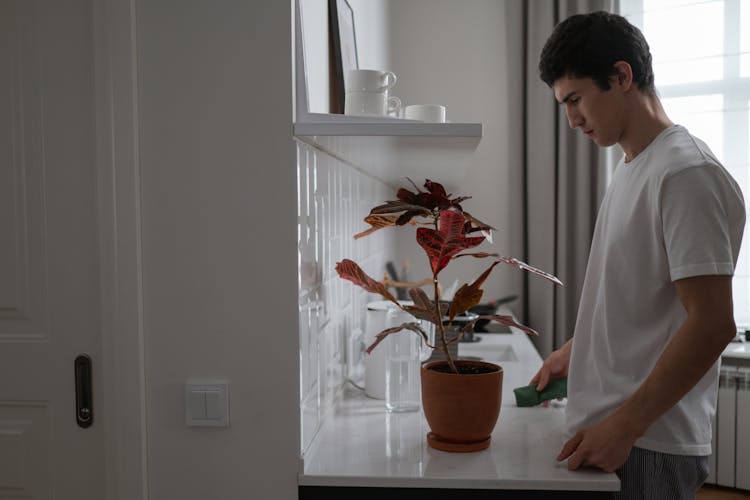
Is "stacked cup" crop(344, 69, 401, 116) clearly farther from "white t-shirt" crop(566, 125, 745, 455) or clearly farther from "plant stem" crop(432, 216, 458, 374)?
"white t-shirt" crop(566, 125, 745, 455)

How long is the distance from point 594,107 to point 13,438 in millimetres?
1319

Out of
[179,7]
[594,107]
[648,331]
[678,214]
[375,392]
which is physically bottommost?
[375,392]

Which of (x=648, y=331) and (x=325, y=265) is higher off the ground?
(x=325, y=265)

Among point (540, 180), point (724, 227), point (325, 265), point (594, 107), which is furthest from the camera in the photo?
point (540, 180)

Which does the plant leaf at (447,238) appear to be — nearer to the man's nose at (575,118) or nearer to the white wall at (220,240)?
the white wall at (220,240)

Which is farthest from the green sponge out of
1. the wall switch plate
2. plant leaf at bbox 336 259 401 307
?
the wall switch plate

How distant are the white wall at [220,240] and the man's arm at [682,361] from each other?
0.57 m

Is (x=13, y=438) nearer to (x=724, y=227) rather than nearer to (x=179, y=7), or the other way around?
(x=179, y=7)

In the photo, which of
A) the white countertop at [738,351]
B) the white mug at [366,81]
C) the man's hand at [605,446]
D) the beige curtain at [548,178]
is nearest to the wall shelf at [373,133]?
the white mug at [366,81]

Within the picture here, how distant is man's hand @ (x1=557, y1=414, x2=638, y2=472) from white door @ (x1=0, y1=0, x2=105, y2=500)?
2.98 ft

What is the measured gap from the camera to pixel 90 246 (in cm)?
125

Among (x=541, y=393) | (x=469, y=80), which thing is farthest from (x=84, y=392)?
(x=469, y=80)

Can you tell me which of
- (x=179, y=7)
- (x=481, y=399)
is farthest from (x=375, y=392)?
(x=179, y=7)

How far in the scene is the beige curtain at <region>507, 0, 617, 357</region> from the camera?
3277mm
